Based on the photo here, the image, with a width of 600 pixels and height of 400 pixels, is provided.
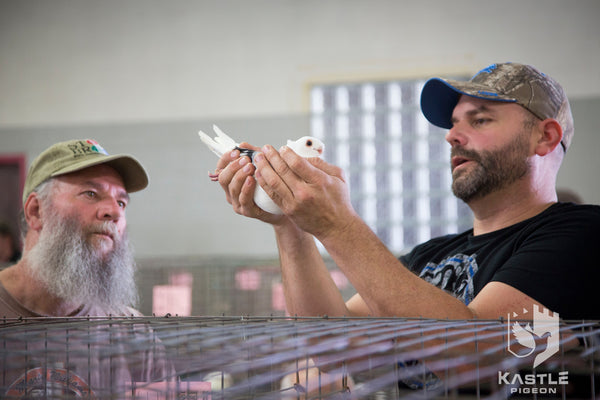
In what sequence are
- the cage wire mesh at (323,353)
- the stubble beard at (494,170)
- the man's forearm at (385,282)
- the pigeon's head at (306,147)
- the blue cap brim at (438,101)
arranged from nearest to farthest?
the cage wire mesh at (323,353), the man's forearm at (385,282), the pigeon's head at (306,147), the stubble beard at (494,170), the blue cap brim at (438,101)

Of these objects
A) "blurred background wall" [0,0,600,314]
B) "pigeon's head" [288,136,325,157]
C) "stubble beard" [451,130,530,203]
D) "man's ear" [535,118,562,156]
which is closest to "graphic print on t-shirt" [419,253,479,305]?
"stubble beard" [451,130,530,203]

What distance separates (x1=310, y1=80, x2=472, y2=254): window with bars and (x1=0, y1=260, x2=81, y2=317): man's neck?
10.7 feet

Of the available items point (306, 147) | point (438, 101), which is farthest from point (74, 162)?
point (438, 101)

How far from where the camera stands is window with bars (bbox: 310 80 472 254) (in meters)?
4.61

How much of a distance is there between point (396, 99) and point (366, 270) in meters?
3.94

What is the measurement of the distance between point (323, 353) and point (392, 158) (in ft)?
13.0

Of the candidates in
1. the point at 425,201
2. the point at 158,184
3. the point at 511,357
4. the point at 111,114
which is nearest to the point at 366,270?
the point at 511,357

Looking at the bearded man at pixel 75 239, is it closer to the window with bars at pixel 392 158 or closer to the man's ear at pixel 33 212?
the man's ear at pixel 33 212

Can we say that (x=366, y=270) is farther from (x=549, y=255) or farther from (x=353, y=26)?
(x=353, y=26)

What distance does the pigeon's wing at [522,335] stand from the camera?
0.79 meters

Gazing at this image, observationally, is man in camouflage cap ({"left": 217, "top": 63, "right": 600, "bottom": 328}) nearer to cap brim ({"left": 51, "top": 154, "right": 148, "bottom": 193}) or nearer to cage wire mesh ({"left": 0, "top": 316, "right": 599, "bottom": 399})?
cage wire mesh ({"left": 0, "top": 316, "right": 599, "bottom": 399})

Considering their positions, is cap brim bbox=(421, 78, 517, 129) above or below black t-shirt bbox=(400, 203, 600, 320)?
above

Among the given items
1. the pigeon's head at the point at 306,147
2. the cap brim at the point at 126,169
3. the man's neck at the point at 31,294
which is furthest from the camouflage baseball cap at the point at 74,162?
the pigeon's head at the point at 306,147

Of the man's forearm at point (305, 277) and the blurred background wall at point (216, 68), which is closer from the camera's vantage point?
the man's forearm at point (305, 277)
